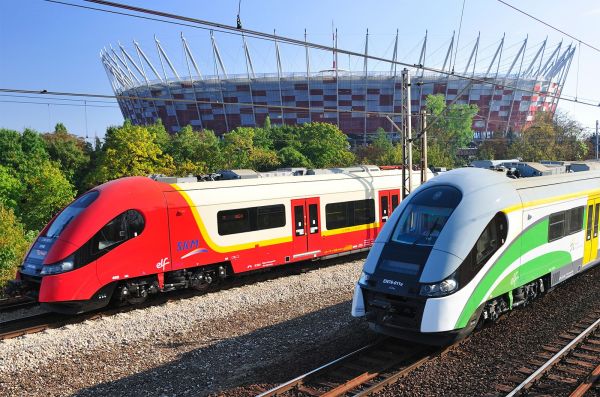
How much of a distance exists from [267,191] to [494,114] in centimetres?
9616

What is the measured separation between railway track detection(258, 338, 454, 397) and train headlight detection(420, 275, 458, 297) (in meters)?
1.21

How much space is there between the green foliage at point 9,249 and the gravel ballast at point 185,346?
404 inches

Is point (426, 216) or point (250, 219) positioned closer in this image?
point (426, 216)

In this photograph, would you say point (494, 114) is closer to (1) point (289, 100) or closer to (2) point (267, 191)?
(1) point (289, 100)

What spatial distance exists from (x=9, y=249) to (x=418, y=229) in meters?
22.1

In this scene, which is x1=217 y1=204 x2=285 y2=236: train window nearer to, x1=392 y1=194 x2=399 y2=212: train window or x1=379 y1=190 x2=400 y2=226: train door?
x1=379 y1=190 x2=400 y2=226: train door

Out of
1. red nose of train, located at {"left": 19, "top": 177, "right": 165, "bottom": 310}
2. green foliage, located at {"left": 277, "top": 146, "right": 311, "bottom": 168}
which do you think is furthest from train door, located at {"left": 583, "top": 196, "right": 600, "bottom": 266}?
green foliage, located at {"left": 277, "top": 146, "right": 311, "bottom": 168}

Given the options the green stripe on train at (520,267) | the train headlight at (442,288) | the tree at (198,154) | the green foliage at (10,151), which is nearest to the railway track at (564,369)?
the green stripe on train at (520,267)

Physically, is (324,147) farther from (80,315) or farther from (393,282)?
(393,282)

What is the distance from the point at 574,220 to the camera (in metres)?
12.1

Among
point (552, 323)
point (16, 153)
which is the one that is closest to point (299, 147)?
point (16, 153)

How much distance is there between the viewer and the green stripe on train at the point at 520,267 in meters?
8.57

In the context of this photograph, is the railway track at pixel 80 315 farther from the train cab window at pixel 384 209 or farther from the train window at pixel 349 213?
the train cab window at pixel 384 209

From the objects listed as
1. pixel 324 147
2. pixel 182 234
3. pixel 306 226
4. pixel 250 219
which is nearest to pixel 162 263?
pixel 182 234
